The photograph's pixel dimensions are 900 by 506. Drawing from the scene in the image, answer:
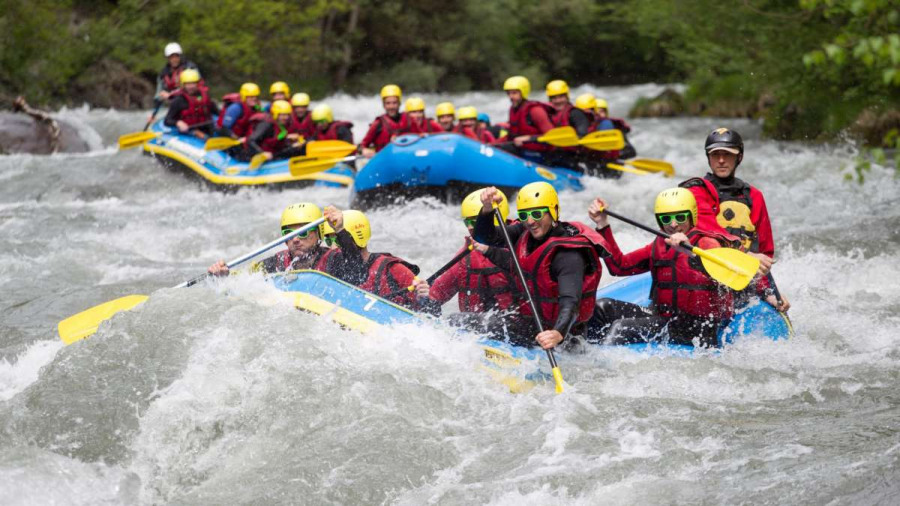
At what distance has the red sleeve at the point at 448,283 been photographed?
598cm

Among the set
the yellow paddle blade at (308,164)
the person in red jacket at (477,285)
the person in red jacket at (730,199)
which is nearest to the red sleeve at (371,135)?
the yellow paddle blade at (308,164)

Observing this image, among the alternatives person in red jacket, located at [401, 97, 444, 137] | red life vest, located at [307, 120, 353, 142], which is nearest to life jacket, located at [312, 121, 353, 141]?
red life vest, located at [307, 120, 353, 142]

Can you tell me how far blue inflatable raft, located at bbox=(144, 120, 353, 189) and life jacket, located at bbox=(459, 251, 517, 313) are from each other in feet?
23.1

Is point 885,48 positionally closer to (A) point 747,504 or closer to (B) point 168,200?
(A) point 747,504

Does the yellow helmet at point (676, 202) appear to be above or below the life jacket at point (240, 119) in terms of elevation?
above

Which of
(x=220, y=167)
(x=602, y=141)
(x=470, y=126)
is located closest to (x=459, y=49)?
(x=220, y=167)

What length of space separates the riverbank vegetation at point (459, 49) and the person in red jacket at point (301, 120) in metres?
6.29

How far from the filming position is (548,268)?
5.62 meters

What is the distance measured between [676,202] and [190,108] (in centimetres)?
985

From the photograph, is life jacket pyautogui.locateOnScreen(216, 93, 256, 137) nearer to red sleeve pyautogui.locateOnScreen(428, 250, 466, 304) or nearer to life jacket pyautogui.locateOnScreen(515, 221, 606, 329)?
A: red sleeve pyautogui.locateOnScreen(428, 250, 466, 304)

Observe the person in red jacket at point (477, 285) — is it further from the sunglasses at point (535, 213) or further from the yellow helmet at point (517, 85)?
the yellow helmet at point (517, 85)

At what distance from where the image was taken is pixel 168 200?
43.8 ft

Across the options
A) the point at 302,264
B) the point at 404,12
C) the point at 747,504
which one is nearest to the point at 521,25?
the point at 404,12

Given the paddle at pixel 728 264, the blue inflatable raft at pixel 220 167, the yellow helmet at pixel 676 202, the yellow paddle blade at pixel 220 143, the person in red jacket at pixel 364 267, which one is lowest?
the blue inflatable raft at pixel 220 167
